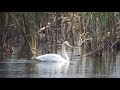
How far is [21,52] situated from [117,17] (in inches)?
50.3

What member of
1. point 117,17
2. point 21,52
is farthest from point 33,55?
point 117,17

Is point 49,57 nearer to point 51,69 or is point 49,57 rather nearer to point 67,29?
point 51,69

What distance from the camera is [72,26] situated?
1527cm

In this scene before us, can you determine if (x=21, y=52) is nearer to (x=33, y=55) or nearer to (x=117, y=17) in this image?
(x=33, y=55)

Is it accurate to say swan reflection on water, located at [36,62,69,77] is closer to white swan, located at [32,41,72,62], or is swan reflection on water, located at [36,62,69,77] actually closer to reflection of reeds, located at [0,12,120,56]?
white swan, located at [32,41,72,62]

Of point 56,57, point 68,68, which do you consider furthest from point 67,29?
point 68,68

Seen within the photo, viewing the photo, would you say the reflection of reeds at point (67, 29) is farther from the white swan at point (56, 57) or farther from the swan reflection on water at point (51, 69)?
the swan reflection on water at point (51, 69)

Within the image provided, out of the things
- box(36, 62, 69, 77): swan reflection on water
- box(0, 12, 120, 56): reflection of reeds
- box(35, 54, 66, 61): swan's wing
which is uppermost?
box(0, 12, 120, 56): reflection of reeds

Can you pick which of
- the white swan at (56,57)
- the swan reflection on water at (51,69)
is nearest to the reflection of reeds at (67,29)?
the white swan at (56,57)

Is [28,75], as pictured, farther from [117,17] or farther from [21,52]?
[117,17]

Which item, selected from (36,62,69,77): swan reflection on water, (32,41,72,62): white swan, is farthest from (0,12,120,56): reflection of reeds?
(36,62,69,77): swan reflection on water

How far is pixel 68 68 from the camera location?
15.2 metres

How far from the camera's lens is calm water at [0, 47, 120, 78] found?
49.8ft
